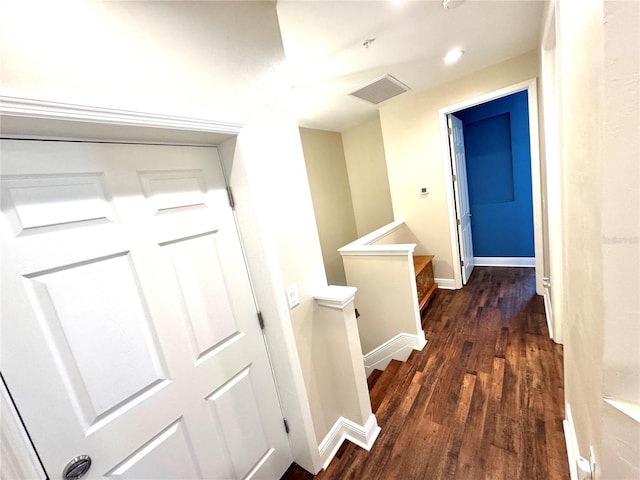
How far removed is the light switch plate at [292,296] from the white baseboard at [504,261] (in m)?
3.89

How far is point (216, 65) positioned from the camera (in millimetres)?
1089

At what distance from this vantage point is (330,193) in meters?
4.12

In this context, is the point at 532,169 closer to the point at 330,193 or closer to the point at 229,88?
the point at 330,193

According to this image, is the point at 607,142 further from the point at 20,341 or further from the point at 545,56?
the point at 545,56

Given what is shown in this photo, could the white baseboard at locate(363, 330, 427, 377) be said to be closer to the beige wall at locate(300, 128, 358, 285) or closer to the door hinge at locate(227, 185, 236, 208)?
the beige wall at locate(300, 128, 358, 285)

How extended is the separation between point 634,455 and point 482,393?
144cm

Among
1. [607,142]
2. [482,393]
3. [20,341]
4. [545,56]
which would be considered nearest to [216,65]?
[20,341]

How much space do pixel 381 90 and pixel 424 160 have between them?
1.02 meters

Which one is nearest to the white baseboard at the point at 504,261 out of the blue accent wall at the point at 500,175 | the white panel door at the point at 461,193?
the blue accent wall at the point at 500,175

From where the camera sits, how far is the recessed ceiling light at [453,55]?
2262 millimetres

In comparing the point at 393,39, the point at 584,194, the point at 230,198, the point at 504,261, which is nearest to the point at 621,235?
the point at 584,194

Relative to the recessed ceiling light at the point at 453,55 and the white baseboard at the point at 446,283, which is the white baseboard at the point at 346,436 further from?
the recessed ceiling light at the point at 453,55

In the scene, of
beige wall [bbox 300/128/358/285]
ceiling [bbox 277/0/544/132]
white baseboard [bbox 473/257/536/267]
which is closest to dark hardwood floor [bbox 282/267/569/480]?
white baseboard [bbox 473/257/536/267]

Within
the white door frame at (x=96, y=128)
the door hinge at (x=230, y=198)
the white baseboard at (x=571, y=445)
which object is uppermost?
the white door frame at (x=96, y=128)
